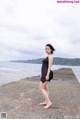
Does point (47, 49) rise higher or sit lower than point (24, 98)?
higher

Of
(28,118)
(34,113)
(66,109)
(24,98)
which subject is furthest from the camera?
(24,98)

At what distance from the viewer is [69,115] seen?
9492 mm

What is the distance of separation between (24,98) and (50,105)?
2.08m

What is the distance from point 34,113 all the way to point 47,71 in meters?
1.40

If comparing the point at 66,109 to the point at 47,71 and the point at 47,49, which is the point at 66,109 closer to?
the point at 47,71

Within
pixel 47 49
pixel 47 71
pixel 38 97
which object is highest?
pixel 47 49

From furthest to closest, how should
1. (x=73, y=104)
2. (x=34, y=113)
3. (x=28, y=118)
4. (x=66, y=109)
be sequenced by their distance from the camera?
(x=73, y=104) < (x=66, y=109) < (x=34, y=113) < (x=28, y=118)

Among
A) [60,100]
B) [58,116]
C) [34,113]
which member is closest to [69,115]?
[58,116]

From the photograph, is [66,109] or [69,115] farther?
[66,109]

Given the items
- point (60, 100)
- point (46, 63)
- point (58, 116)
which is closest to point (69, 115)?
point (58, 116)

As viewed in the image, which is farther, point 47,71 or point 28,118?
point 47,71

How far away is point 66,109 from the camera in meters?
10.4

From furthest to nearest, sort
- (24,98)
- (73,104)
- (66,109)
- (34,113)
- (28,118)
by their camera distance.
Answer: (24,98)
(73,104)
(66,109)
(34,113)
(28,118)

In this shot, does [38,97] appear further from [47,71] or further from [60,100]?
[47,71]
